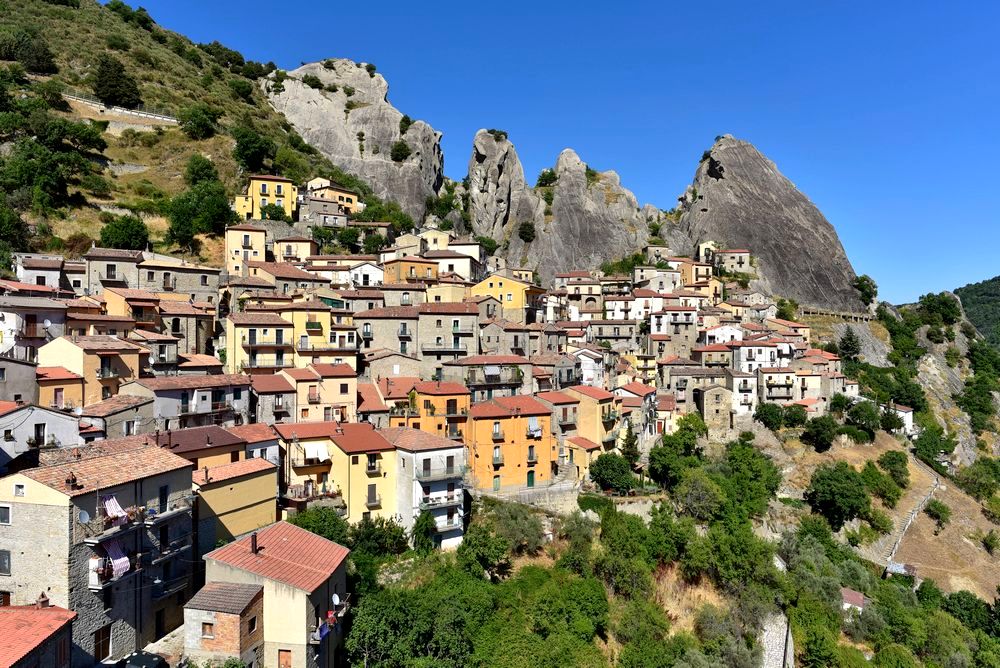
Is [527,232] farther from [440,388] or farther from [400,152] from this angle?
[440,388]

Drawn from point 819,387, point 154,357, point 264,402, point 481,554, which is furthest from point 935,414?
point 154,357

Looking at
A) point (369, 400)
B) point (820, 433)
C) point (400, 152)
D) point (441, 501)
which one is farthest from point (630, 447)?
point (400, 152)

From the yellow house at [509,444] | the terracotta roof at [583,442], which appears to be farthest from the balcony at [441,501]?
the terracotta roof at [583,442]

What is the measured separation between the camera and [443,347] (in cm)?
4238

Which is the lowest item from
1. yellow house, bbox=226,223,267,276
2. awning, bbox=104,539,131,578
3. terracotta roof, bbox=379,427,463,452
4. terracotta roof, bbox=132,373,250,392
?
awning, bbox=104,539,131,578

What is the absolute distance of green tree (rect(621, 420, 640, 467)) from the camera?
42.6m

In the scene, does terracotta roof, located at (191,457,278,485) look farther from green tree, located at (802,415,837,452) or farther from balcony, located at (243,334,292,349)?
green tree, located at (802,415,837,452)

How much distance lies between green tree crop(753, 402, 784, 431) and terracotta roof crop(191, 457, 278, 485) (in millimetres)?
44340

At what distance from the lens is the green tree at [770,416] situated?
53.4 m

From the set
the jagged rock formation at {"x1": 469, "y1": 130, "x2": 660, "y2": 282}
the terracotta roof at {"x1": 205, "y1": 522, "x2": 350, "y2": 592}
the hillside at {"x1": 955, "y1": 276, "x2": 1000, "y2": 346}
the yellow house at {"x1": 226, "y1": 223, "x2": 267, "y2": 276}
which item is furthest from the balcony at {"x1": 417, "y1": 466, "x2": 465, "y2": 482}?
the hillside at {"x1": 955, "y1": 276, "x2": 1000, "y2": 346}

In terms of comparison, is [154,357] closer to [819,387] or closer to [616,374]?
[616,374]

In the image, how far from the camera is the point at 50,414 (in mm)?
24125

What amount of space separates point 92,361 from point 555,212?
265 ft

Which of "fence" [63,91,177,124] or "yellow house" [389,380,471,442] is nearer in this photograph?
"yellow house" [389,380,471,442]
